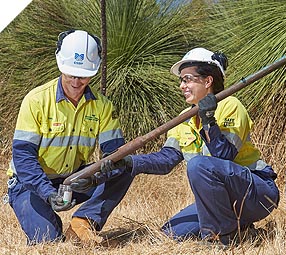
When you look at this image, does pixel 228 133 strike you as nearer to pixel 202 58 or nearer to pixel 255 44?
pixel 202 58

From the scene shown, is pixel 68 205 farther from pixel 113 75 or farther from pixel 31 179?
pixel 113 75

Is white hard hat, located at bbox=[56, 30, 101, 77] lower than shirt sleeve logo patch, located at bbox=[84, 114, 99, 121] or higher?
higher

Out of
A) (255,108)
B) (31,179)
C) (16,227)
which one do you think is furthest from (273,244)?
(255,108)

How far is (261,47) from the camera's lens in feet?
16.4

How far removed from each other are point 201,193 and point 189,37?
296cm

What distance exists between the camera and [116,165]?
11.4ft

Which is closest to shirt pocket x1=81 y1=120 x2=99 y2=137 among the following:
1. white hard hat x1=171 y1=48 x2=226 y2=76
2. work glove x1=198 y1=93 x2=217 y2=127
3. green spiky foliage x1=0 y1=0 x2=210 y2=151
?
white hard hat x1=171 y1=48 x2=226 y2=76

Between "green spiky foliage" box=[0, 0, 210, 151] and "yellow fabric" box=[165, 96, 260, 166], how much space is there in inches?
79.3

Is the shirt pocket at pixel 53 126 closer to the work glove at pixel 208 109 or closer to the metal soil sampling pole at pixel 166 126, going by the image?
the metal soil sampling pole at pixel 166 126

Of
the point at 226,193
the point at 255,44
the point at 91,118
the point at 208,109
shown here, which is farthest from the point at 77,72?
the point at 255,44

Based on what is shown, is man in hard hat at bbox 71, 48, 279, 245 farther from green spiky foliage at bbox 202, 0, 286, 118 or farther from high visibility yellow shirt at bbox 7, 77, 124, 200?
green spiky foliage at bbox 202, 0, 286, 118

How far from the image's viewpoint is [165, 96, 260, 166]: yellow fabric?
3324mm

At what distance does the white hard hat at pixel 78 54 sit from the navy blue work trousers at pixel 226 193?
0.73 m

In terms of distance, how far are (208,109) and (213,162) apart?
0.24m
